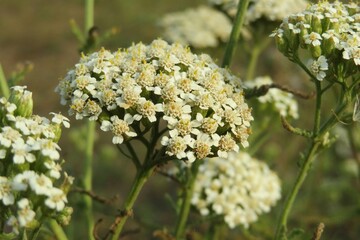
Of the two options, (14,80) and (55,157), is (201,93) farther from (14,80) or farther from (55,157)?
(14,80)

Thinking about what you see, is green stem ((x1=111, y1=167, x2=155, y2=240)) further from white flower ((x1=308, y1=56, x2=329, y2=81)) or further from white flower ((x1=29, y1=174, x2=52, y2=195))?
white flower ((x1=308, y1=56, x2=329, y2=81))

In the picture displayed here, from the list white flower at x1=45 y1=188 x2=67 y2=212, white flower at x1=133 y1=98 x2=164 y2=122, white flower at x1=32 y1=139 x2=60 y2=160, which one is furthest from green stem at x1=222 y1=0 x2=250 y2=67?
white flower at x1=45 y1=188 x2=67 y2=212

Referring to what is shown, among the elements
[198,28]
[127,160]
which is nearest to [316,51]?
[198,28]

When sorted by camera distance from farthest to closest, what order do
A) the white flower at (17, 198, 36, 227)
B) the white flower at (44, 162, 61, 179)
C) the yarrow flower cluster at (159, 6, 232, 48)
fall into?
the yarrow flower cluster at (159, 6, 232, 48), the white flower at (44, 162, 61, 179), the white flower at (17, 198, 36, 227)

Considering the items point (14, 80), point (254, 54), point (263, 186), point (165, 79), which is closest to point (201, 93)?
point (165, 79)

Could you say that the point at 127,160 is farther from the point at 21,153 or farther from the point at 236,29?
the point at 21,153
